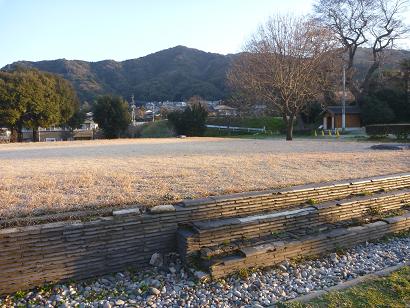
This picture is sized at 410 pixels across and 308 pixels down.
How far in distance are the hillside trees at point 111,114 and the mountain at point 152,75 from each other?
2775 cm

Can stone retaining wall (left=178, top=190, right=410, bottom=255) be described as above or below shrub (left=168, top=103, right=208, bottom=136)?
below

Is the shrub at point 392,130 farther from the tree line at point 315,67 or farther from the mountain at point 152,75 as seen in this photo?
the mountain at point 152,75

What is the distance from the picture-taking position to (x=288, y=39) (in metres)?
19.1

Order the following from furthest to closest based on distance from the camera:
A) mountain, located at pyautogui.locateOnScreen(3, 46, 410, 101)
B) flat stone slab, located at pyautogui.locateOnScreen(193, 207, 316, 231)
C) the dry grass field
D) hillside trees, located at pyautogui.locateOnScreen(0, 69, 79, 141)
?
mountain, located at pyautogui.locateOnScreen(3, 46, 410, 101), hillside trees, located at pyautogui.locateOnScreen(0, 69, 79, 141), the dry grass field, flat stone slab, located at pyautogui.locateOnScreen(193, 207, 316, 231)

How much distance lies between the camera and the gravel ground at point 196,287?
3.15 m

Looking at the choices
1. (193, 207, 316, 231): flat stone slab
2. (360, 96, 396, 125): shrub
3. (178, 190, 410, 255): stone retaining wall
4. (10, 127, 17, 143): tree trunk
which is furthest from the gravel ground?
(360, 96, 396, 125): shrub

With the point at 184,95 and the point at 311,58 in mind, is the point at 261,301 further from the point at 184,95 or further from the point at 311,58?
the point at 184,95

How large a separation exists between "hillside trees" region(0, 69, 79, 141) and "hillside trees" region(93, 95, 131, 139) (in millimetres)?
2293

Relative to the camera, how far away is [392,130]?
18750mm

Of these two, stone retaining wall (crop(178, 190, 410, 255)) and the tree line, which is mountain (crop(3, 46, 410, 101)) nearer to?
the tree line

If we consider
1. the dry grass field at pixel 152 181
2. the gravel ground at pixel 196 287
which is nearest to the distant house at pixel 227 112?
the dry grass field at pixel 152 181

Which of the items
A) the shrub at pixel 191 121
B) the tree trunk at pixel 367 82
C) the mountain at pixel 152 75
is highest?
the mountain at pixel 152 75

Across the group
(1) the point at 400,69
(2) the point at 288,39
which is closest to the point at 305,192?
Answer: (2) the point at 288,39

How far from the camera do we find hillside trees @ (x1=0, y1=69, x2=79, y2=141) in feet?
78.2
